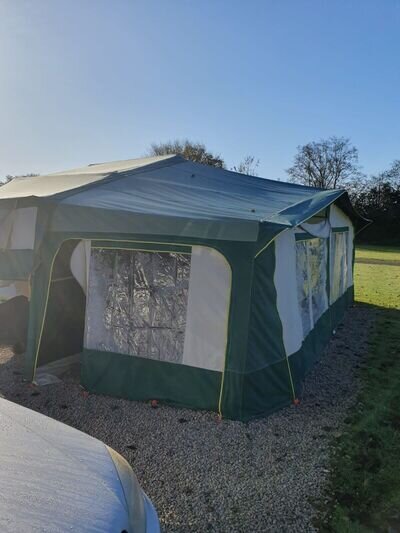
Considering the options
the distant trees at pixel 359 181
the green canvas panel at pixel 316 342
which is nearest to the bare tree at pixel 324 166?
the distant trees at pixel 359 181

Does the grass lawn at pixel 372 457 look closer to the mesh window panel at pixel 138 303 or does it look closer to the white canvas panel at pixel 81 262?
the mesh window panel at pixel 138 303

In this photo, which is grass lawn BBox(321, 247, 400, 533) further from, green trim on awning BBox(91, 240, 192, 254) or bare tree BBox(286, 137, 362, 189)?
bare tree BBox(286, 137, 362, 189)

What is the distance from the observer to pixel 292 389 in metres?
4.46

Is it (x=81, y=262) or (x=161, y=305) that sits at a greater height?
(x=81, y=262)

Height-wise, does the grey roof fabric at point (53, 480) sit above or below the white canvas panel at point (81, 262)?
below

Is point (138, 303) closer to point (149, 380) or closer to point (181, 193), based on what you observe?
point (149, 380)

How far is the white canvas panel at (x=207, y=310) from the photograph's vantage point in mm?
4051

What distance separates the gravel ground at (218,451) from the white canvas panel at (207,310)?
57 centimetres

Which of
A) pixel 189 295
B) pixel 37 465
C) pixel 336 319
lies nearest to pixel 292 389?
pixel 189 295

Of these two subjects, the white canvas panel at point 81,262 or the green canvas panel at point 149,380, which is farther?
the white canvas panel at point 81,262

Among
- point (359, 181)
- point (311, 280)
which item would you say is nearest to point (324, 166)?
point (359, 181)

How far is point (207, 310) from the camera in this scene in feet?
13.5

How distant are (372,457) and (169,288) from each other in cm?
234

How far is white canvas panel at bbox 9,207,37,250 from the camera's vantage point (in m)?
4.96
